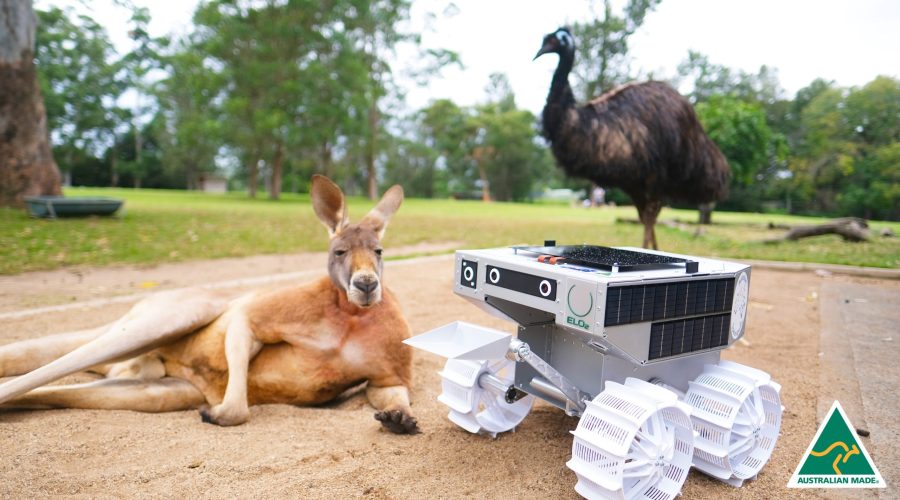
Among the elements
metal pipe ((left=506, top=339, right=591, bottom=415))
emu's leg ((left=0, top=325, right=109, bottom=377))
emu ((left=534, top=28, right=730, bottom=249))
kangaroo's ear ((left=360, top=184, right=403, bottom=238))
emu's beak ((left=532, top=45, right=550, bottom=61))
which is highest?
emu's beak ((left=532, top=45, right=550, bottom=61))

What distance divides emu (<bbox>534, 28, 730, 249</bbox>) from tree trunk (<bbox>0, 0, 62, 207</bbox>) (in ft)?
36.8

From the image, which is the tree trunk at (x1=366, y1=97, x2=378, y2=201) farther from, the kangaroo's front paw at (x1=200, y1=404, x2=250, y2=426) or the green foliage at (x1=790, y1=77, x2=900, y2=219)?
the kangaroo's front paw at (x1=200, y1=404, x2=250, y2=426)

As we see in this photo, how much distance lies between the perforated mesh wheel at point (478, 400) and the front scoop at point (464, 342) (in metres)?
0.31

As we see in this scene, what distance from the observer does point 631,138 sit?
19.6ft

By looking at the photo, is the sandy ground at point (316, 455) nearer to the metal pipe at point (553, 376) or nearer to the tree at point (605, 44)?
the metal pipe at point (553, 376)

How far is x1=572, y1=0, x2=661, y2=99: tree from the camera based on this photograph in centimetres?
2350

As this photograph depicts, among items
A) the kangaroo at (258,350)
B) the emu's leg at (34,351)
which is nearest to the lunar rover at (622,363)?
the kangaroo at (258,350)

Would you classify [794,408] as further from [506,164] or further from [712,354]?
[506,164]

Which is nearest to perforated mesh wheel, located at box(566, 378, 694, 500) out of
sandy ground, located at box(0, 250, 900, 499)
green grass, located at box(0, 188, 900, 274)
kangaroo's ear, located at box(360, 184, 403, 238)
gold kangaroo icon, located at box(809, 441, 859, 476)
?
sandy ground, located at box(0, 250, 900, 499)

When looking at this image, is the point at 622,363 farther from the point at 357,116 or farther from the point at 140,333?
the point at 357,116

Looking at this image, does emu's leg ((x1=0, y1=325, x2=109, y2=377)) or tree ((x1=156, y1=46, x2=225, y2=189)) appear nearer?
emu's leg ((x1=0, y1=325, x2=109, y2=377))

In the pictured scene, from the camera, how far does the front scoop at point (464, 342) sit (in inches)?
83.4

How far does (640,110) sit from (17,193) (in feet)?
41.2

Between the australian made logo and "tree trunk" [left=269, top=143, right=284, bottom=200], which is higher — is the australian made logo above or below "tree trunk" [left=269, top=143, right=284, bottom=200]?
below
